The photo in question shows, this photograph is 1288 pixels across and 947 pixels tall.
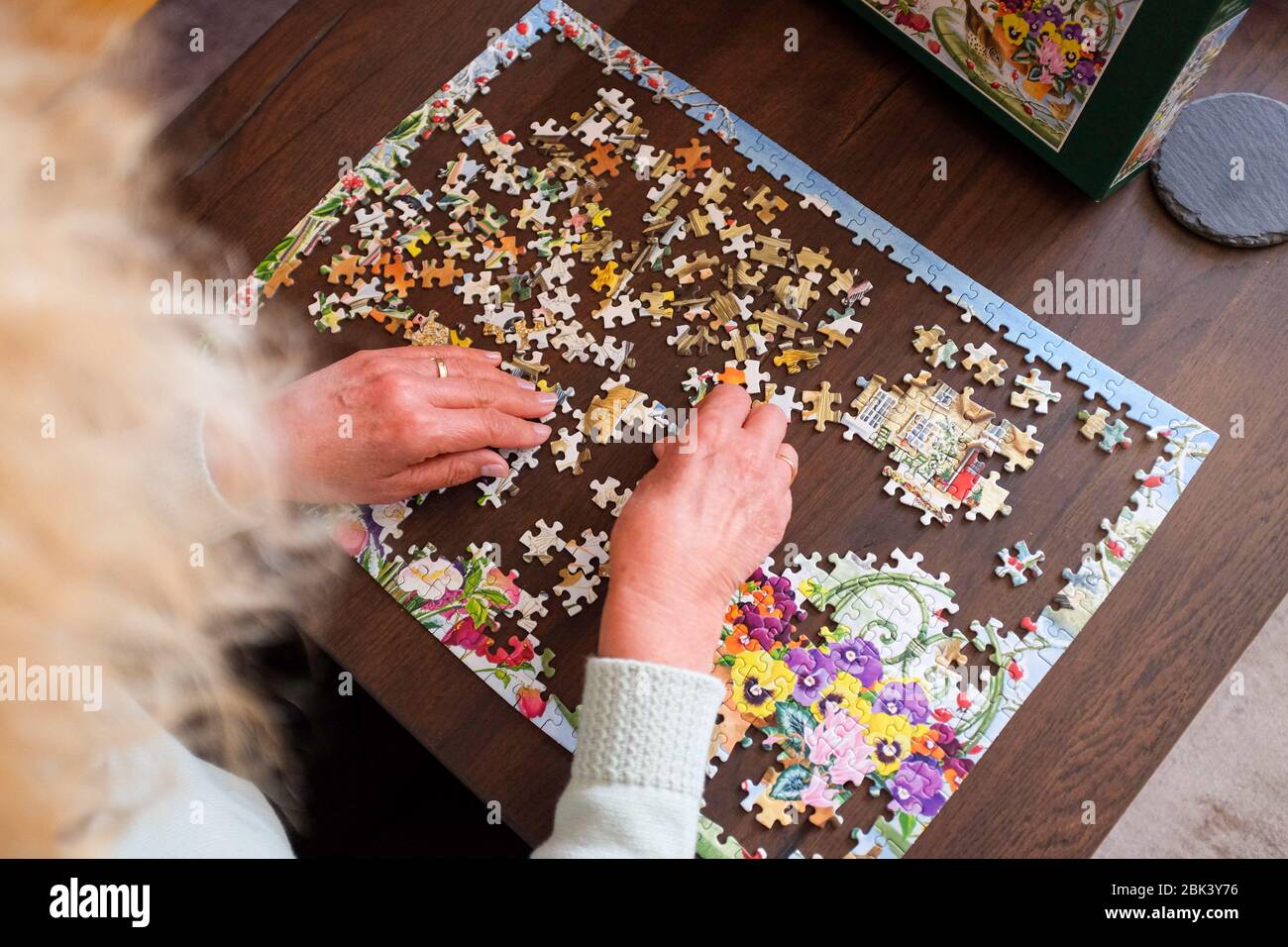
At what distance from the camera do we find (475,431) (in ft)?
4.18

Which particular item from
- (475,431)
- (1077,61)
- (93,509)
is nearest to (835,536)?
(475,431)

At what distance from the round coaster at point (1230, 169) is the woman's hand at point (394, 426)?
866 mm

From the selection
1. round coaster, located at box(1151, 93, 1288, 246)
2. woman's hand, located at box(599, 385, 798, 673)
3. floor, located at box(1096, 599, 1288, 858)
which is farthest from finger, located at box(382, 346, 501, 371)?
floor, located at box(1096, 599, 1288, 858)

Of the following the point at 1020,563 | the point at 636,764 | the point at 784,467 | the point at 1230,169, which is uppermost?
the point at 1230,169

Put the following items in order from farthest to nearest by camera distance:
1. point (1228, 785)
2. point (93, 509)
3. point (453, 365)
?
point (1228, 785) < point (453, 365) < point (93, 509)

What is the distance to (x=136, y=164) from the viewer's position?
150 centimetres

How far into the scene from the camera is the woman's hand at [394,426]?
1.26 metres

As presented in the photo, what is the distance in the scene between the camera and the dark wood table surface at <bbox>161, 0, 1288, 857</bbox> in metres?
1.18

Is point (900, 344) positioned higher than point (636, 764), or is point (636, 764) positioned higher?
point (900, 344)

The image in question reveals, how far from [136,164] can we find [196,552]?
0.64 meters

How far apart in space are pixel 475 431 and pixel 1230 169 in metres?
1.03

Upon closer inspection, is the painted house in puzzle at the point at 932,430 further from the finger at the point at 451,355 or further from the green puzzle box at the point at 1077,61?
the finger at the point at 451,355

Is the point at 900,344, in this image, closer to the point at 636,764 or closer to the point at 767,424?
the point at 767,424
